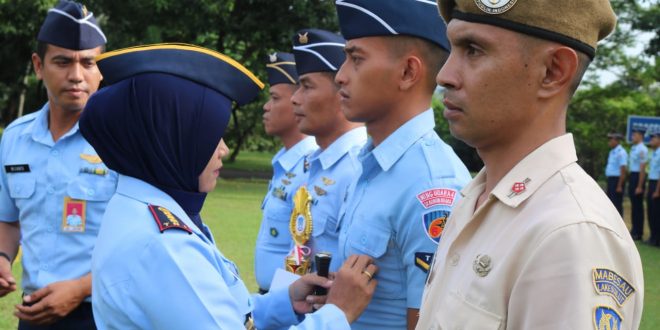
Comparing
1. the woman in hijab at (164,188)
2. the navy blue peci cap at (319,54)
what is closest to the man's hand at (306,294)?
the woman in hijab at (164,188)

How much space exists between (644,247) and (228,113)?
13015mm

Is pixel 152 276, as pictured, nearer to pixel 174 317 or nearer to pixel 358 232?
pixel 174 317

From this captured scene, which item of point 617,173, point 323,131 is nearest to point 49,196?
point 323,131

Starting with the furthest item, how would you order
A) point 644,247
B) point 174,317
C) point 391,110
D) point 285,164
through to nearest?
point 644,247, point 285,164, point 391,110, point 174,317

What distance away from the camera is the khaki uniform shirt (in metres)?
1.55

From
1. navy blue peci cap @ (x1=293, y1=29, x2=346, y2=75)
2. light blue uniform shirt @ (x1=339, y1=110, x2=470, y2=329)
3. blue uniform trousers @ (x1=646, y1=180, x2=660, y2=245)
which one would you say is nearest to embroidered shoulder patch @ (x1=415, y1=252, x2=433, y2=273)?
light blue uniform shirt @ (x1=339, y1=110, x2=470, y2=329)

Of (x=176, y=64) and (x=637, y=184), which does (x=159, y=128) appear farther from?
(x=637, y=184)

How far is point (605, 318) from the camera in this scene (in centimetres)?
154

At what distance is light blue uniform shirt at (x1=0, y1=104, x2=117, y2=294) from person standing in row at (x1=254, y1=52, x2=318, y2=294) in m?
1.59

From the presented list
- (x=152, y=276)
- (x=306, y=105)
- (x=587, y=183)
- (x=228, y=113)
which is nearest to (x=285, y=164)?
(x=306, y=105)

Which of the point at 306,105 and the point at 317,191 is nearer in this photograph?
the point at 317,191

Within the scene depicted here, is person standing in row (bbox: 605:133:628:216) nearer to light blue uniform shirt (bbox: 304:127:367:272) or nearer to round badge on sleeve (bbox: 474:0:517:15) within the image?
light blue uniform shirt (bbox: 304:127:367:272)

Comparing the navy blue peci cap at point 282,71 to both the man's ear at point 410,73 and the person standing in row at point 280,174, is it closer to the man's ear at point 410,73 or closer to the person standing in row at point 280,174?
the person standing in row at point 280,174

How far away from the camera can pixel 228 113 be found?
8.22 ft
